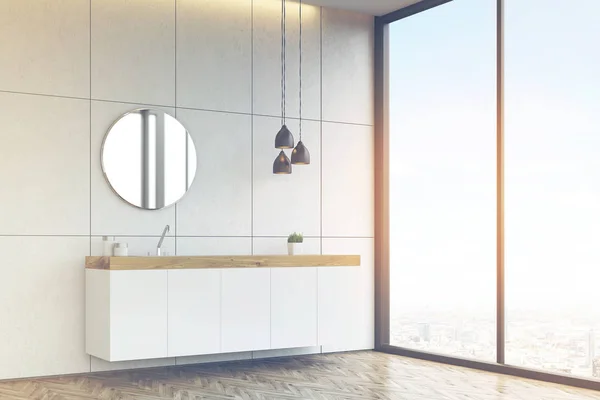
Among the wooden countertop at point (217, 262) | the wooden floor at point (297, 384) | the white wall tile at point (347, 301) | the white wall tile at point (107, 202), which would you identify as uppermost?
the white wall tile at point (107, 202)

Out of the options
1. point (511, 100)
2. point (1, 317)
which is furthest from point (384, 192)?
point (1, 317)

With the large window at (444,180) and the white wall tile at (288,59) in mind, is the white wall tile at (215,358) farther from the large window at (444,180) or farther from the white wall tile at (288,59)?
the white wall tile at (288,59)

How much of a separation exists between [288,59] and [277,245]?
1.66 m

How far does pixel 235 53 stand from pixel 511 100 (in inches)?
91.5

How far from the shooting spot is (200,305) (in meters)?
5.78

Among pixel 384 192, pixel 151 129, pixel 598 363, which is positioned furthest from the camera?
pixel 384 192

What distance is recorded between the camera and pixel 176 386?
5.41 meters

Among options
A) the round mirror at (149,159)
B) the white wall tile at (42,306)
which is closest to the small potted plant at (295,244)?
the round mirror at (149,159)

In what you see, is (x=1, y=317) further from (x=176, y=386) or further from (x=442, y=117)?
(x=442, y=117)

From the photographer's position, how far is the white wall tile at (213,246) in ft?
20.7

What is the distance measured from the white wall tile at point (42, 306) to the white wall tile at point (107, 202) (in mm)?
213

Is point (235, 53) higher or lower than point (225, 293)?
higher

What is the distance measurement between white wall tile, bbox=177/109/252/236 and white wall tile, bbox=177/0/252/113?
13 centimetres

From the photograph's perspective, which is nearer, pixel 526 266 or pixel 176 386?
pixel 176 386
